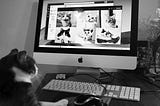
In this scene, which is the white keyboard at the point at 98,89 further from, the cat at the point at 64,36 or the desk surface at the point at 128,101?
the cat at the point at 64,36

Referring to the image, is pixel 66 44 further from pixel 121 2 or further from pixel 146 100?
pixel 146 100

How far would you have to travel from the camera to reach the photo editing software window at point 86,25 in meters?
1.00

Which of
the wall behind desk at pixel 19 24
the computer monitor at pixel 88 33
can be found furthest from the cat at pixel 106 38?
the wall behind desk at pixel 19 24

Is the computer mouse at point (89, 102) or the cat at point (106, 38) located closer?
the computer mouse at point (89, 102)

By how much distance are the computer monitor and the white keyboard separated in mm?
151

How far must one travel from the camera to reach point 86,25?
1046 mm

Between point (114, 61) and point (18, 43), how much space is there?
27.7 inches

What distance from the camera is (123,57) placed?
0.98 meters

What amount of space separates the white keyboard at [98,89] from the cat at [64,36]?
241 mm

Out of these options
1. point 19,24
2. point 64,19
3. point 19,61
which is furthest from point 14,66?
point 19,24

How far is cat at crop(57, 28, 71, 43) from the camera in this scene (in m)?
1.07

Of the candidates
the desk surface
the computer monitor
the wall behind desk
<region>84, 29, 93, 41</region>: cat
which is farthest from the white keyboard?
the wall behind desk

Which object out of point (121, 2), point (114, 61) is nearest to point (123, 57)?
point (114, 61)

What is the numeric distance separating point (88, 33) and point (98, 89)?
1.05ft
